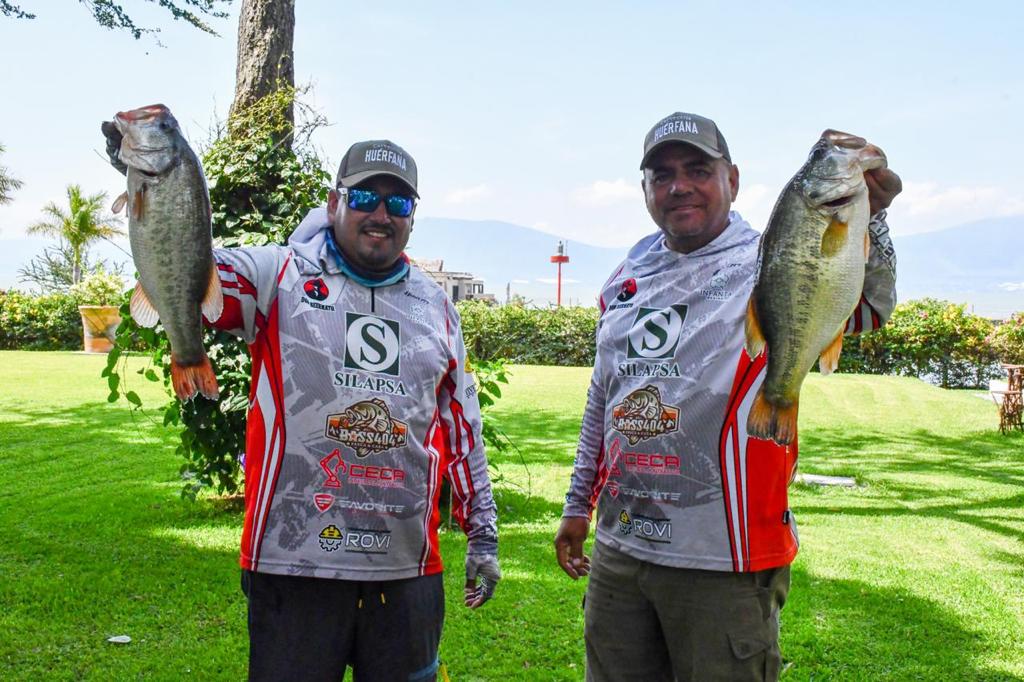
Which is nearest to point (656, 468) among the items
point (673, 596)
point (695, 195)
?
point (673, 596)

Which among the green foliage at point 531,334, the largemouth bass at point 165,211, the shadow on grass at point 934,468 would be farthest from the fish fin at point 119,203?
the green foliage at point 531,334

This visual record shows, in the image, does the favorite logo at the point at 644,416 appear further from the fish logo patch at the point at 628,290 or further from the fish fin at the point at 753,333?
the fish fin at the point at 753,333

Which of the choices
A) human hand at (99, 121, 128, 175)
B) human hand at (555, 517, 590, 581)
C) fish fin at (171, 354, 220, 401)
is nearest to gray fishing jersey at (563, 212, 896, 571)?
human hand at (555, 517, 590, 581)

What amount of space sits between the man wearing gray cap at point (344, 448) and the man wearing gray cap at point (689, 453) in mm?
591

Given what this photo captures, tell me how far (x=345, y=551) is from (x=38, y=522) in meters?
5.54

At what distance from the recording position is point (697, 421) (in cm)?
261

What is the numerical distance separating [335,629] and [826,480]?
26.4 ft

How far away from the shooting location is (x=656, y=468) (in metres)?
2.67

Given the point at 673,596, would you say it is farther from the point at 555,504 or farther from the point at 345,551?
the point at 555,504

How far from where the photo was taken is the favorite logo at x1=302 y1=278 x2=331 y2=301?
8.55 feet

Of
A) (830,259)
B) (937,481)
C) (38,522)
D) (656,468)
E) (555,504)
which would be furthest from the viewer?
(937,481)

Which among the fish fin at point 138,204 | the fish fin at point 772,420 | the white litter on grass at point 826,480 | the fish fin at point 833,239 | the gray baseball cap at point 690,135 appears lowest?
the white litter on grass at point 826,480

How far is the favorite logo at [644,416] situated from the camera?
2656 mm

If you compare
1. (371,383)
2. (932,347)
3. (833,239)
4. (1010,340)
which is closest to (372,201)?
(371,383)
